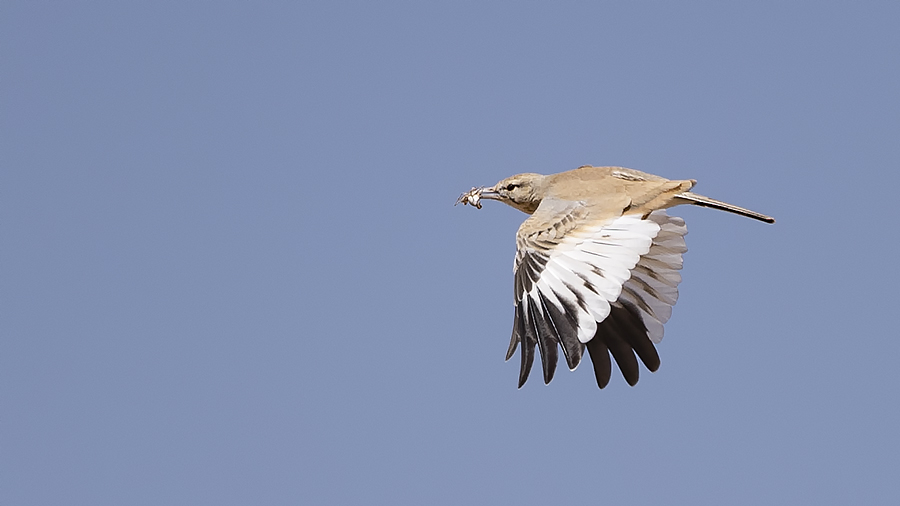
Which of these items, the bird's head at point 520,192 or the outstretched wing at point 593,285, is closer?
the outstretched wing at point 593,285

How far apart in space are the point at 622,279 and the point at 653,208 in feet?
5.67

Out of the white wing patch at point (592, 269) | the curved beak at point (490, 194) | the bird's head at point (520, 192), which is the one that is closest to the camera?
the white wing patch at point (592, 269)

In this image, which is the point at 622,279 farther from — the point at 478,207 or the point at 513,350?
the point at 478,207

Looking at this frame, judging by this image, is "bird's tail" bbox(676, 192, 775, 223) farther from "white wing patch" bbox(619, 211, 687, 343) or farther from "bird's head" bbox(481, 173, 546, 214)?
"bird's head" bbox(481, 173, 546, 214)

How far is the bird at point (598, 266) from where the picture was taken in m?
8.93

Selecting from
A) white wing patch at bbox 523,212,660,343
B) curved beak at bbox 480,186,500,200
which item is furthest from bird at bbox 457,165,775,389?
curved beak at bbox 480,186,500,200

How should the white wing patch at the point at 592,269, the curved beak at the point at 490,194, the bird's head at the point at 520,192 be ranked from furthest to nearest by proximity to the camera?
the curved beak at the point at 490,194 < the bird's head at the point at 520,192 < the white wing patch at the point at 592,269

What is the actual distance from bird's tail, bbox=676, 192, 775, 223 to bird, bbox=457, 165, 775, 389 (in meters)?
0.01

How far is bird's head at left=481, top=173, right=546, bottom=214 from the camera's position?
11.5m

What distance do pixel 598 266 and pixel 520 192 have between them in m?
2.82

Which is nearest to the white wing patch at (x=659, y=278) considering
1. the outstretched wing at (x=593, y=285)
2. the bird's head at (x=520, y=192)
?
the outstretched wing at (x=593, y=285)

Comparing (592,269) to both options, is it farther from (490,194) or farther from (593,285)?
(490,194)

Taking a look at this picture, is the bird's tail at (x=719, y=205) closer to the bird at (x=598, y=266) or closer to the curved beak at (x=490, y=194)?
the bird at (x=598, y=266)

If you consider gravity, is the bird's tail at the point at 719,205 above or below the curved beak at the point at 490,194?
below
